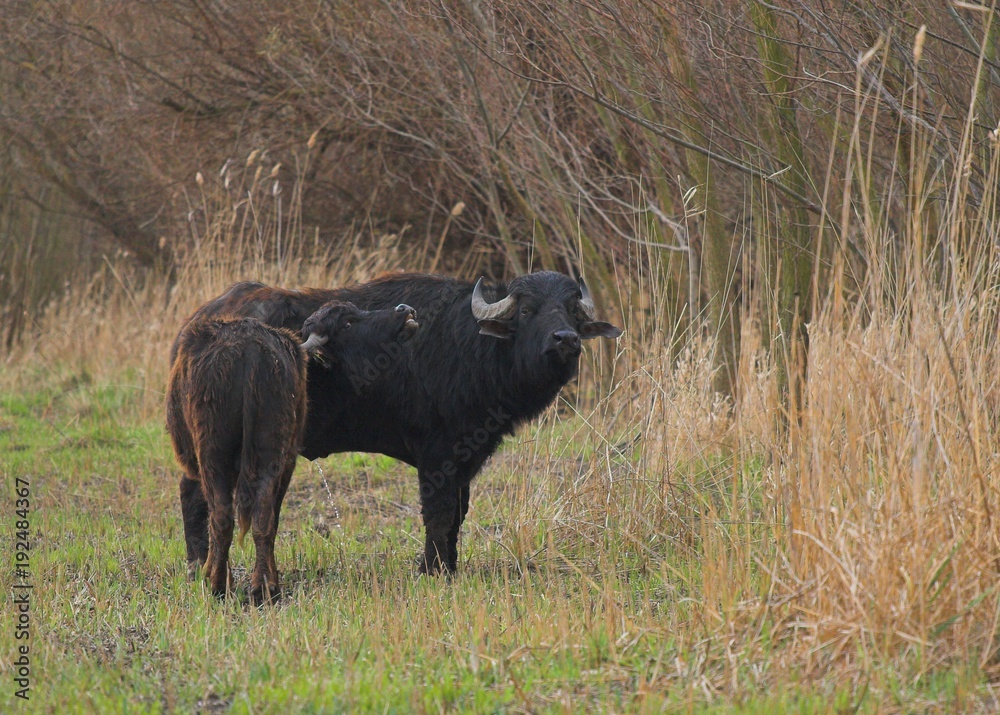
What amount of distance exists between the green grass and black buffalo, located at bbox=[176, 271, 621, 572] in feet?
1.64

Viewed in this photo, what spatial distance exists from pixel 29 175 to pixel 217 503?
13.3m

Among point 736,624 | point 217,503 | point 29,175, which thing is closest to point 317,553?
point 217,503

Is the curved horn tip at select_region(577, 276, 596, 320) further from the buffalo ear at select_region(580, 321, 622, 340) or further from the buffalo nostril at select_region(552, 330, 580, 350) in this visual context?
the buffalo nostril at select_region(552, 330, 580, 350)

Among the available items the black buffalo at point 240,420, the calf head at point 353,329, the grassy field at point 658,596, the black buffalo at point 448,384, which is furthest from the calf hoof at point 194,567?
the calf head at point 353,329

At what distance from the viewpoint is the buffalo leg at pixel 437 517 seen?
21.7ft

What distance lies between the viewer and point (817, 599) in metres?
4.45

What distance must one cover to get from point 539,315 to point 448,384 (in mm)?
707

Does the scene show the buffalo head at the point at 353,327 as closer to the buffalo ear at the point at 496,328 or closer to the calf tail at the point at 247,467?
the buffalo ear at the point at 496,328

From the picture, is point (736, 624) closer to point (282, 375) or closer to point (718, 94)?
point (282, 375)

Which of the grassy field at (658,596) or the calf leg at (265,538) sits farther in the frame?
the calf leg at (265,538)

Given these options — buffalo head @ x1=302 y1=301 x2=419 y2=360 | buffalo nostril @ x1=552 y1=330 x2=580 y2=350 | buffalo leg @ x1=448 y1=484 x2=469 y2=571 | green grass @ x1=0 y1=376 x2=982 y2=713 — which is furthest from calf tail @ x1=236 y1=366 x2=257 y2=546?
buffalo nostril @ x1=552 y1=330 x2=580 y2=350

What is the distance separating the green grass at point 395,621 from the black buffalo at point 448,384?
499 millimetres

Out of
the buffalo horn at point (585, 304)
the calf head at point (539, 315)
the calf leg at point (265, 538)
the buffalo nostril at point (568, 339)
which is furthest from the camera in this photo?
the buffalo horn at point (585, 304)

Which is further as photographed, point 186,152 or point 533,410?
point 186,152
